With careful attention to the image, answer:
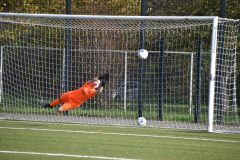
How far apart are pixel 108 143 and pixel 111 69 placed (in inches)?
353

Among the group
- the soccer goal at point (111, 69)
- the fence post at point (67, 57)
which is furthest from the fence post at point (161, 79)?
the fence post at point (67, 57)

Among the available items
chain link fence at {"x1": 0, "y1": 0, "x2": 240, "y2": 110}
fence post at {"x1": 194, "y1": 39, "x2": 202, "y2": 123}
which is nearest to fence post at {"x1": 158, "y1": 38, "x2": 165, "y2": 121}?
fence post at {"x1": 194, "y1": 39, "x2": 202, "y2": 123}

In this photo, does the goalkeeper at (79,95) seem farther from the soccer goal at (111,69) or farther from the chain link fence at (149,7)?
the chain link fence at (149,7)

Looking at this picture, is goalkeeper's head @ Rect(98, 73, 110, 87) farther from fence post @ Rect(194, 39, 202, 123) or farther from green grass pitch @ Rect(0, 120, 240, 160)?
fence post @ Rect(194, 39, 202, 123)

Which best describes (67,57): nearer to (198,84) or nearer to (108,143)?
(198,84)

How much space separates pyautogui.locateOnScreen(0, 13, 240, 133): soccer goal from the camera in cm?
1972

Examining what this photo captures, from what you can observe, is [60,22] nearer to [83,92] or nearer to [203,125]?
[83,92]

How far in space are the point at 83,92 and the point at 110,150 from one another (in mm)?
5705

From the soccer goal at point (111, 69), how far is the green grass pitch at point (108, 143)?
119 inches

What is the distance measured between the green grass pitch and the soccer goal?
9.92ft

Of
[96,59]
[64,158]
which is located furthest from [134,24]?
[64,158]

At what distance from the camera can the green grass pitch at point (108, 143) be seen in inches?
446

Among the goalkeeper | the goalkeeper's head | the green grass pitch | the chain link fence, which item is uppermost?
the chain link fence

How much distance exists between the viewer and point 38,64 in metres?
21.2
